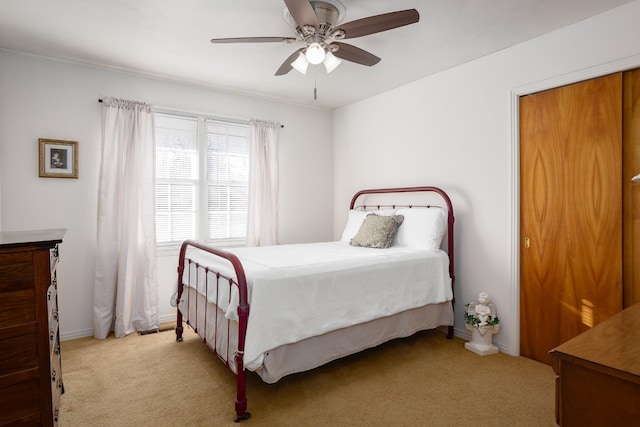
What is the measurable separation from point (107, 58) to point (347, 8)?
222 centimetres

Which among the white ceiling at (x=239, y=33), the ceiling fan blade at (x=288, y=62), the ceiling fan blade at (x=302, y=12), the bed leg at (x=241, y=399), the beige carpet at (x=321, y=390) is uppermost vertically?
the white ceiling at (x=239, y=33)

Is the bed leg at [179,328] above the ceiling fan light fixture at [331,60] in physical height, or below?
below

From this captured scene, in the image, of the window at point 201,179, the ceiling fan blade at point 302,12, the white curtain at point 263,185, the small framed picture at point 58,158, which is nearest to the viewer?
the ceiling fan blade at point 302,12

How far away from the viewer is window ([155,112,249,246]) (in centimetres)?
359

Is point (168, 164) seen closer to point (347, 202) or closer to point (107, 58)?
point (107, 58)

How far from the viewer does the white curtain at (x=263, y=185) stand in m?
4.03

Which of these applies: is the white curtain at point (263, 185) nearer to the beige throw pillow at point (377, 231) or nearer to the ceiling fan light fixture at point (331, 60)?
the beige throw pillow at point (377, 231)

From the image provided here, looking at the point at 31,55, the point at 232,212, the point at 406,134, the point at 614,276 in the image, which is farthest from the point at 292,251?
the point at 31,55

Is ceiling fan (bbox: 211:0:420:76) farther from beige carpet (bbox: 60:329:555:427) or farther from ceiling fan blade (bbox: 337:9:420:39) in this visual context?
beige carpet (bbox: 60:329:555:427)

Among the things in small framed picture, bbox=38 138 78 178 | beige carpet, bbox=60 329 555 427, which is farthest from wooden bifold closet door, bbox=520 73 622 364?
small framed picture, bbox=38 138 78 178

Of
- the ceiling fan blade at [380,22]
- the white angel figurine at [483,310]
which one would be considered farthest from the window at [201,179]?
the white angel figurine at [483,310]

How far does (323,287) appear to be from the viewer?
7.35ft

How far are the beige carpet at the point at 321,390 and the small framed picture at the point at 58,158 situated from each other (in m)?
1.50

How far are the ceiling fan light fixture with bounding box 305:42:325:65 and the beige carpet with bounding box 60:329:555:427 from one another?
7.03ft
